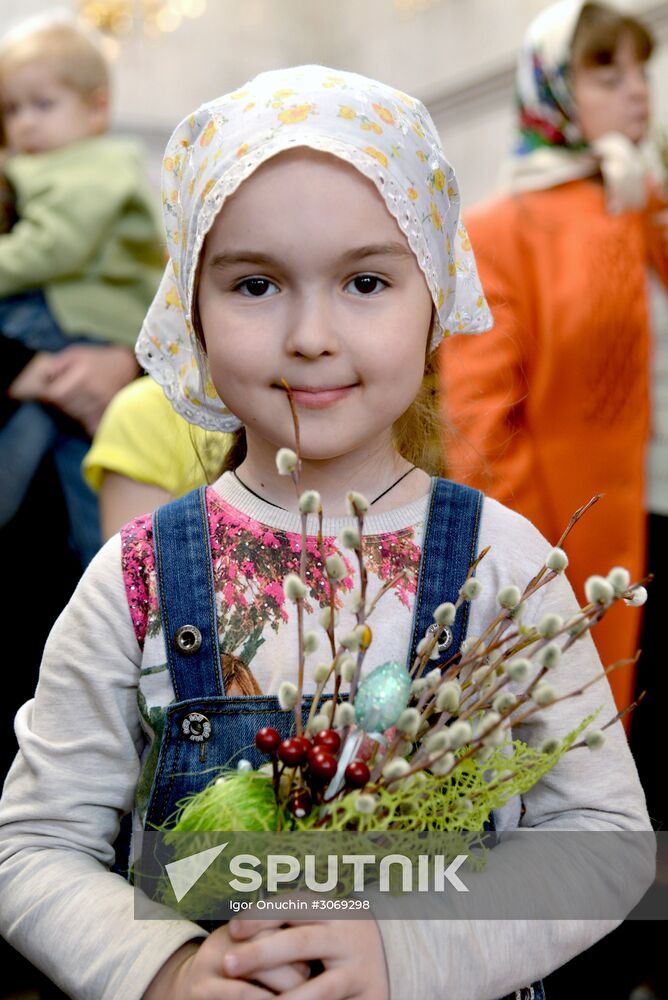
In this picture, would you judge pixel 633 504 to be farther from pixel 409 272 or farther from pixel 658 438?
pixel 409 272

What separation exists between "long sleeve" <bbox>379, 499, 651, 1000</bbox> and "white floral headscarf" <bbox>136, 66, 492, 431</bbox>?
0.75 feet

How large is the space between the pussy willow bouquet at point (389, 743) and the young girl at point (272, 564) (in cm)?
9

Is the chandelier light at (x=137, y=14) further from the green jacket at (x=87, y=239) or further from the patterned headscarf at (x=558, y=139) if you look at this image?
the patterned headscarf at (x=558, y=139)

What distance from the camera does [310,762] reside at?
77 centimetres

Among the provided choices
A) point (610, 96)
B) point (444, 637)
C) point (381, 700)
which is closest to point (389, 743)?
point (381, 700)

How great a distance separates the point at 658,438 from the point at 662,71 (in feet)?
6.51

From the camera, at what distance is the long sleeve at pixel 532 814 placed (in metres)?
0.85

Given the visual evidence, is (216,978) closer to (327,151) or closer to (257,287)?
(257,287)

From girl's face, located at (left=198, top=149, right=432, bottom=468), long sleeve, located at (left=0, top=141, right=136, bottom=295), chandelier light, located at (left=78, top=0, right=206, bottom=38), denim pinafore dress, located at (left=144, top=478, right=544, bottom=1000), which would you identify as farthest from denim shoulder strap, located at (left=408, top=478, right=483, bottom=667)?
chandelier light, located at (left=78, top=0, right=206, bottom=38)

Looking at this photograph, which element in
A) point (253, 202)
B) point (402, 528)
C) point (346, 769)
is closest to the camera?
point (346, 769)

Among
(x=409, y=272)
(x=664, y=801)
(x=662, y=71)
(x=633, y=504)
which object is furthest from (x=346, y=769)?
(x=662, y=71)

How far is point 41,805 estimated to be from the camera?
0.95 m

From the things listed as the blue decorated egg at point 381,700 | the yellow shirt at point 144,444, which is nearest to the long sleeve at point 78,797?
the blue decorated egg at point 381,700

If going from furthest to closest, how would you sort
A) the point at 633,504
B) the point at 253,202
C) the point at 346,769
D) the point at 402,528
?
1. the point at 633,504
2. the point at 402,528
3. the point at 253,202
4. the point at 346,769
